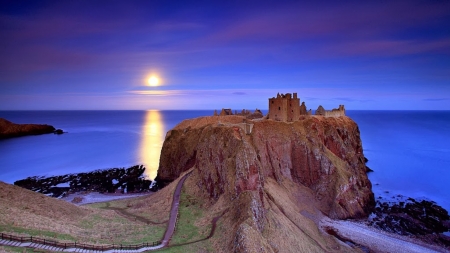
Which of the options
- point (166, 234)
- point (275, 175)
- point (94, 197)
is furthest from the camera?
point (94, 197)

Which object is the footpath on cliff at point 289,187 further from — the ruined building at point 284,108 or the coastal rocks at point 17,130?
the coastal rocks at point 17,130

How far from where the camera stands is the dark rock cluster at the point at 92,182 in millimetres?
60000

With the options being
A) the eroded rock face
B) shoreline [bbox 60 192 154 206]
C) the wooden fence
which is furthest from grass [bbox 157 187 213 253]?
shoreline [bbox 60 192 154 206]

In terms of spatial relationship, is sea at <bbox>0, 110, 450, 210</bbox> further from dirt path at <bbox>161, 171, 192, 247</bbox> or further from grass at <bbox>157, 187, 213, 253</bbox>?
grass at <bbox>157, 187, 213, 253</bbox>

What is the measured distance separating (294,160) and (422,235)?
22.4 m

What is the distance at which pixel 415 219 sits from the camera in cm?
4747

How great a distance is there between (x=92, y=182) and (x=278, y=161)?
145 feet

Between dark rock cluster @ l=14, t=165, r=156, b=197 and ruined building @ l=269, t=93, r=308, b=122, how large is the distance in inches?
1295

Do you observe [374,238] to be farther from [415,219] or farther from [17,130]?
[17,130]

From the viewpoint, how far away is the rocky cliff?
33.2 m

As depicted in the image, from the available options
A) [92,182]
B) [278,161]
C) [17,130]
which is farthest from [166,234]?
[17,130]

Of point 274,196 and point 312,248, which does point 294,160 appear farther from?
point 312,248

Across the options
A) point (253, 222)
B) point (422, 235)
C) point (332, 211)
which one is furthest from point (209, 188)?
point (422, 235)

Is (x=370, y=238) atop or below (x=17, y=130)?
below
